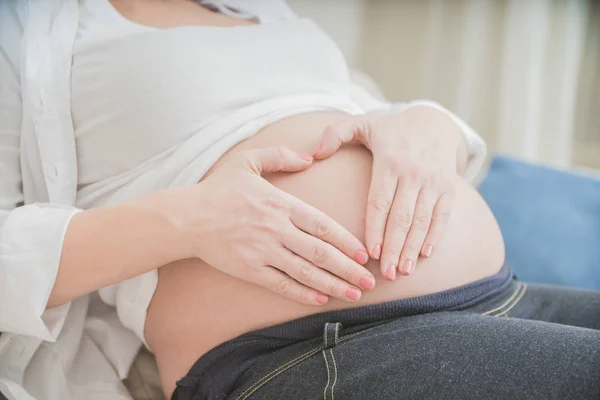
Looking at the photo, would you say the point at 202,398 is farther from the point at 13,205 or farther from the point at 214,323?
the point at 13,205

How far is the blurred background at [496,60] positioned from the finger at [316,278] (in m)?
1.40

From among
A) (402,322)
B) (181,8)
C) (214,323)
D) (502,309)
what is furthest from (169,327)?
(181,8)

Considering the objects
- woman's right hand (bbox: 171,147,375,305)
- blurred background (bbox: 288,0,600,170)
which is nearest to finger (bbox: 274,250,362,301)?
woman's right hand (bbox: 171,147,375,305)

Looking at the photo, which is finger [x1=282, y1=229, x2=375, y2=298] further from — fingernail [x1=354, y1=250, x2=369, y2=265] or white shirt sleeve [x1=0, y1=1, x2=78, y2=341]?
white shirt sleeve [x1=0, y1=1, x2=78, y2=341]

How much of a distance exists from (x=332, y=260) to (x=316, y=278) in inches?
1.2

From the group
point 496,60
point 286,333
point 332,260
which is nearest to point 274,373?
point 286,333

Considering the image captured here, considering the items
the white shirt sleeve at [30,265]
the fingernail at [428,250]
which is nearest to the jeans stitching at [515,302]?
the fingernail at [428,250]

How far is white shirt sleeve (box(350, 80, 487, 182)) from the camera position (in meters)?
1.03

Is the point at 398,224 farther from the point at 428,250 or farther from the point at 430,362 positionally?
the point at 430,362

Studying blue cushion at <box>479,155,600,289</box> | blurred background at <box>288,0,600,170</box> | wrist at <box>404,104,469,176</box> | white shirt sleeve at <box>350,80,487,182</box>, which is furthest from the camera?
blurred background at <box>288,0,600,170</box>

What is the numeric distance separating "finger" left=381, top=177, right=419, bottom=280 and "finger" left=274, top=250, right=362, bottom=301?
0.05 m

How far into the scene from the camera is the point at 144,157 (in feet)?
2.81

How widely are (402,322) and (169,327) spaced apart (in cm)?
33

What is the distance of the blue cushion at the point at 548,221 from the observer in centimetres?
128
